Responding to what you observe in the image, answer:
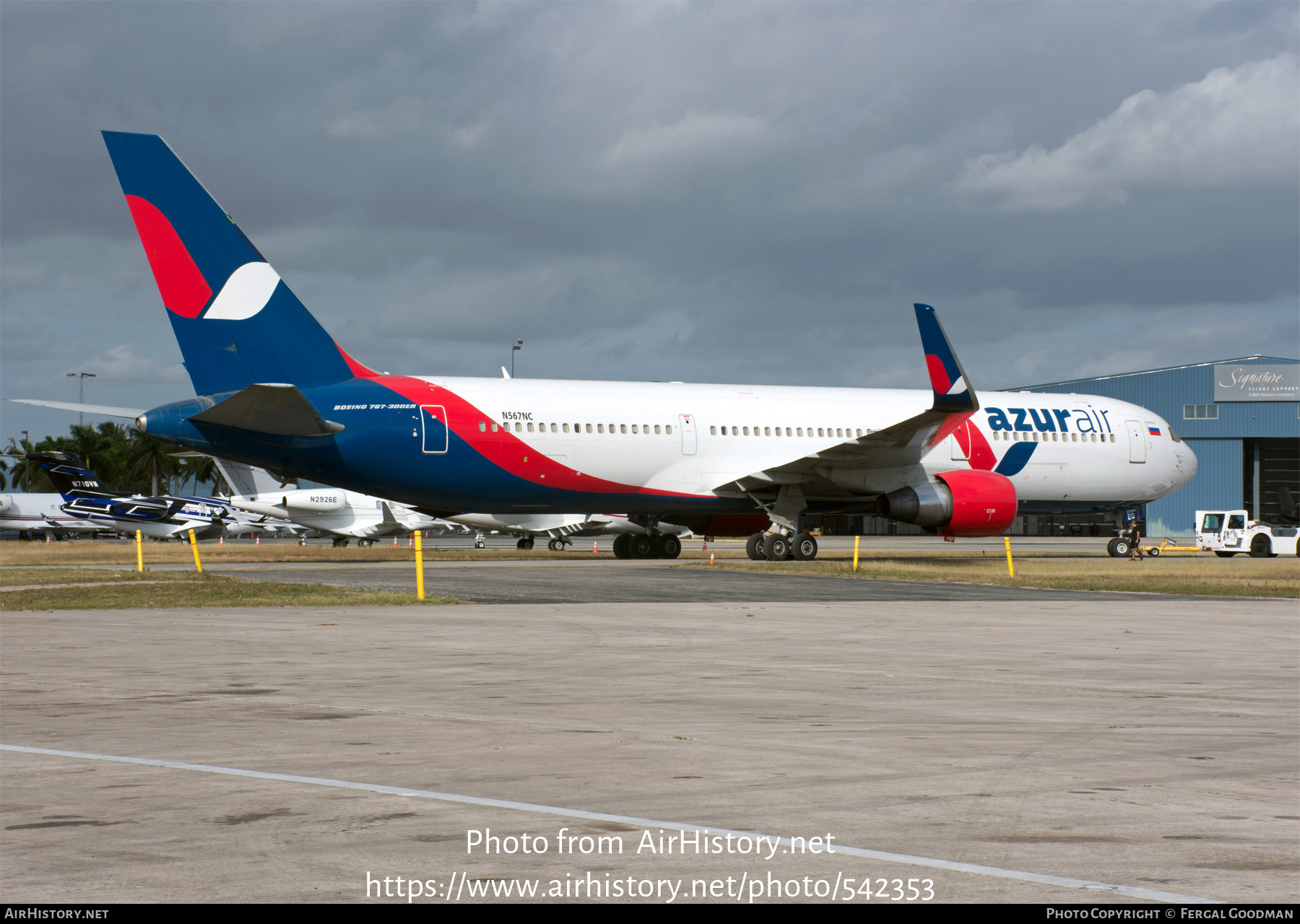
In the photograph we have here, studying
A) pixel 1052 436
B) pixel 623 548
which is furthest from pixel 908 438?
pixel 623 548

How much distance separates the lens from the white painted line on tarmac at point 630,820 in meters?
3.95

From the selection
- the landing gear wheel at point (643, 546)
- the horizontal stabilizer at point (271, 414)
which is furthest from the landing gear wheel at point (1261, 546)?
the horizontal stabilizer at point (271, 414)

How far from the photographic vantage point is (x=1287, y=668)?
10469 millimetres

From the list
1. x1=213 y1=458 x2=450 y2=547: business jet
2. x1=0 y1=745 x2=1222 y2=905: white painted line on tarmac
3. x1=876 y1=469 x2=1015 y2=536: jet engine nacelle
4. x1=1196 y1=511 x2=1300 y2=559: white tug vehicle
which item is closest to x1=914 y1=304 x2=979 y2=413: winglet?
x1=876 y1=469 x2=1015 y2=536: jet engine nacelle

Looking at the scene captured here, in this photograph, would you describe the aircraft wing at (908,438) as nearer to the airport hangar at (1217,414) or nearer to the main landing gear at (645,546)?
the main landing gear at (645,546)

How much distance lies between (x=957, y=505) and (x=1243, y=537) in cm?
2107

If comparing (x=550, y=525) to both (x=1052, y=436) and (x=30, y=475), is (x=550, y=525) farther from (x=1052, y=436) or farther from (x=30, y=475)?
(x=30, y=475)

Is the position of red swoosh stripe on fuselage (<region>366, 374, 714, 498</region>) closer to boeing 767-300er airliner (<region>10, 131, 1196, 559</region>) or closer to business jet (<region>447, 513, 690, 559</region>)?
boeing 767-300er airliner (<region>10, 131, 1196, 559</region>)

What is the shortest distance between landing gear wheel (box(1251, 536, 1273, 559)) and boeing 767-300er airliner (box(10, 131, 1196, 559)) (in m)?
11.1

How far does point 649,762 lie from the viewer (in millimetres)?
6121

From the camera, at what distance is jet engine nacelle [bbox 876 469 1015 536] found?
92.0 feet
